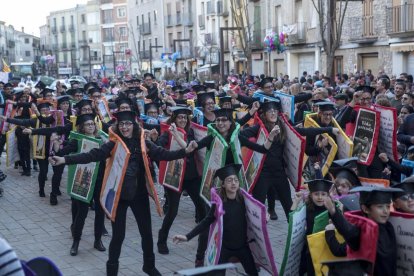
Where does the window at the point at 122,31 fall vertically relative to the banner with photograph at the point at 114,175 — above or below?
above

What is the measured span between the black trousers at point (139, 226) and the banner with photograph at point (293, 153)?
205 centimetres

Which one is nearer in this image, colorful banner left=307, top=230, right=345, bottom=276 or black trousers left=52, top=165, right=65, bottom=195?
colorful banner left=307, top=230, right=345, bottom=276

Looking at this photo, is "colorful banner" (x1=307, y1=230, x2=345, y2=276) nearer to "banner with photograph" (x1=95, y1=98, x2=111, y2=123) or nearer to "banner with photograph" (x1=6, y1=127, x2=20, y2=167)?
"banner with photograph" (x1=95, y1=98, x2=111, y2=123)

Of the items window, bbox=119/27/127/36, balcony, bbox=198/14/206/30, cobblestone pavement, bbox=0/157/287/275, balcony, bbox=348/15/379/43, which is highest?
window, bbox=119/27/127/36

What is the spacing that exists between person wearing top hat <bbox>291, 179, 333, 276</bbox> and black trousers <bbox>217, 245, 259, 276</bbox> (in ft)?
1.51

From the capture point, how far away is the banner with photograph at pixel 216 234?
570 centimetres

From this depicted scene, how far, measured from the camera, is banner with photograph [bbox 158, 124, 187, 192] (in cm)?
805

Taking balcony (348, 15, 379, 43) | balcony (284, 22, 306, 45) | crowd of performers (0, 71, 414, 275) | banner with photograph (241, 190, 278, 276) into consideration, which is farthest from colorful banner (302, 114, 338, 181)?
balcony (284, 22, 306, 45)

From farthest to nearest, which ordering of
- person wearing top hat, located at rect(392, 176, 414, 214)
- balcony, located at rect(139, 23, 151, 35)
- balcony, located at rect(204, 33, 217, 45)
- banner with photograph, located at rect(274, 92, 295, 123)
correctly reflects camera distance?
balcony, located at rect(139, 23, 151, 35)
balcony, located at rect(204, 33, 217, 45)
banner with photograph, located at rect(274, 92, 295, 123)
person wearing top hat, located at rect(392, 176, 414, 214)

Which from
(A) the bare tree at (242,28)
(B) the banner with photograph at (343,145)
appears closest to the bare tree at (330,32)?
(A) the bare tree at (242,28)

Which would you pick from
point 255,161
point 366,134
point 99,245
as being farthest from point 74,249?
point 366,134

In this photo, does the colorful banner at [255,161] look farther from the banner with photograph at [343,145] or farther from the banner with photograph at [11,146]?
the banner with photograph at [11,146]

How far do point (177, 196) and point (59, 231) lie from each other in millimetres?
2216

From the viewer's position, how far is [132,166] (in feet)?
22.2
